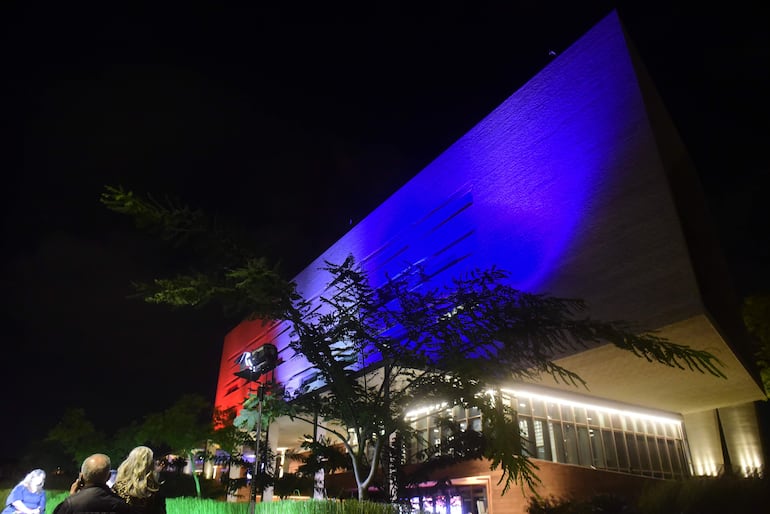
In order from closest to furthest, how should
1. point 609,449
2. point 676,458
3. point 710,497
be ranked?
point 710,497, point 609,449, point 676,458

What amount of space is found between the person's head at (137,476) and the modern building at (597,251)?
563 cm

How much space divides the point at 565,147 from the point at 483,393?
10040mm

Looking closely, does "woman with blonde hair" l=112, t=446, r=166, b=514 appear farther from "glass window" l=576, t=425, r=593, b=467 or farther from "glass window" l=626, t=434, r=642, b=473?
"glass window" l=626, t=434, r=642, b=473

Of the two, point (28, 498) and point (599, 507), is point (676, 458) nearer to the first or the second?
point (599, 507)

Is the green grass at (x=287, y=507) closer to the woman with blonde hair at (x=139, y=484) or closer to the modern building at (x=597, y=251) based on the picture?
the woman with blonde hair at (x=139, y=484)

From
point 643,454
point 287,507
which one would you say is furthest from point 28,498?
point 643,454

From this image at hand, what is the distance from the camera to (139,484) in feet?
12.9

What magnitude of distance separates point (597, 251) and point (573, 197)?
1738 millimetres

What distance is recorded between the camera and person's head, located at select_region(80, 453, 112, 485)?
3.56m

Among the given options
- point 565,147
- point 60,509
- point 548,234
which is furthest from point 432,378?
point 565,147

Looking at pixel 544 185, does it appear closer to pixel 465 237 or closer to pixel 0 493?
pixel 465 237

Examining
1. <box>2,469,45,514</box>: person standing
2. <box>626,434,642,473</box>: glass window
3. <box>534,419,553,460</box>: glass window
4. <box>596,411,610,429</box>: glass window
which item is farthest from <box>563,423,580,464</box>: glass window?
<box>2,469,45,514</box>: person standing

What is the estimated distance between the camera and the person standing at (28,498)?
7219 mm

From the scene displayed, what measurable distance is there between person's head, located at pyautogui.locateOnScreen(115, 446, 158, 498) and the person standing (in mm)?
4793
